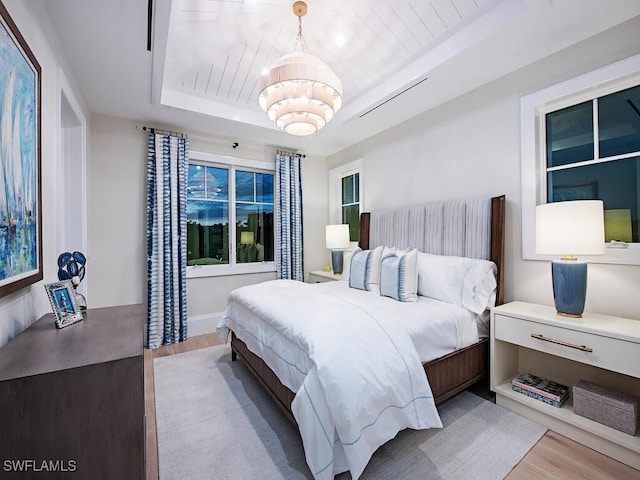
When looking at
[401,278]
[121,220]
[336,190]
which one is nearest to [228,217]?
[121,220]

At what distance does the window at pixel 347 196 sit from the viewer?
4.35m

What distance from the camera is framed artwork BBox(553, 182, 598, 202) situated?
81.9 inches

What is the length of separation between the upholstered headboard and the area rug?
962 millimetres

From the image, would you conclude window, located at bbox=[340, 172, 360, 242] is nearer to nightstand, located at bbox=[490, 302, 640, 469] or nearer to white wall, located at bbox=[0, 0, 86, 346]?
nightstand, located at bbox=[490, 302, 640, 469]

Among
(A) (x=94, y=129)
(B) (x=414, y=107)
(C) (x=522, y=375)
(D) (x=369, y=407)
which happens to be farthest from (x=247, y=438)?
(A) (x=94, y=129)

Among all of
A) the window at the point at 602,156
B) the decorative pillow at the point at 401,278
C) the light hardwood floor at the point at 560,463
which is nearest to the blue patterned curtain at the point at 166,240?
the light hardwood floor at the point at 560,463

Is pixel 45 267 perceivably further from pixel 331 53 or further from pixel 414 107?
pixel 414 107

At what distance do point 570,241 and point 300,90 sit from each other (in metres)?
1.96

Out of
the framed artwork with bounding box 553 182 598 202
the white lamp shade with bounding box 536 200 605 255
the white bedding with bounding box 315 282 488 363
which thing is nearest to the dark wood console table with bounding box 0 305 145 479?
the white bedding with bounding box 315 282 488 363

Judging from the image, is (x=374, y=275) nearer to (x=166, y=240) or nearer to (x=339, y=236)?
(x=339, y=236)

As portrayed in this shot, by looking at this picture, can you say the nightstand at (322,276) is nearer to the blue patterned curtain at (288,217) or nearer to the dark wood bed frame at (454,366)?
the blue patterned curtain at (288,217)

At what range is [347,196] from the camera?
4.64 meters

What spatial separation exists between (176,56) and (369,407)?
3.00 metres

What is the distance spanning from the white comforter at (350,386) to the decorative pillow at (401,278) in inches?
29.3
